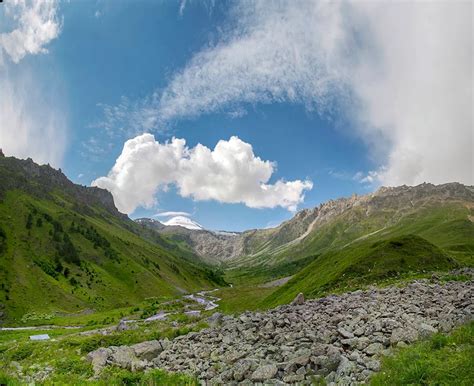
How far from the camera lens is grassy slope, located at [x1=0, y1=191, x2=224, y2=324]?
98.8 metres

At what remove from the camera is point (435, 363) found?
1191cm

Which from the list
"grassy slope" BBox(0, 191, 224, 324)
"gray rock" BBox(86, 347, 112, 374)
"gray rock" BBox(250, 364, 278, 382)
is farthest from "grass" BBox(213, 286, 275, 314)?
"grassy slope" BBox(0, 191, 224, 324)

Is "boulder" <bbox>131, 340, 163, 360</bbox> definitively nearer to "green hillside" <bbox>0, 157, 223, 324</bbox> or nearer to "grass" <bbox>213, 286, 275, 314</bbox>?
"grass" <bbox>213, 286, 275, 314</bbox>

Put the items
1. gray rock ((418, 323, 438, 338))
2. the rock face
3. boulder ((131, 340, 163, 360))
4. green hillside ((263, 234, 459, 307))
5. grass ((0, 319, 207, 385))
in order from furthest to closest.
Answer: green hillside ((263, 234, 459, 307)), boulder ((131, 340, 163, 360)), grass ((0, 319, 207, 385)), gray rock ((418, 323, 438, 338)), the rock face

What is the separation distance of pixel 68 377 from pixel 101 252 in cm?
16286

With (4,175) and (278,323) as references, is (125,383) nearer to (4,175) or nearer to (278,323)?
(278,323)

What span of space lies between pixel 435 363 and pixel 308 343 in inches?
270

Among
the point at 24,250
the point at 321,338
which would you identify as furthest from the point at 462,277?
the point at 24,250

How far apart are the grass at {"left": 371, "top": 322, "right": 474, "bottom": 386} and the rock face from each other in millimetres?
981

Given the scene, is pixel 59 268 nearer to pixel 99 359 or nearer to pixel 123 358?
pixel 99 359

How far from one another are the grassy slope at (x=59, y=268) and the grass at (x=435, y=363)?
90.5 metres

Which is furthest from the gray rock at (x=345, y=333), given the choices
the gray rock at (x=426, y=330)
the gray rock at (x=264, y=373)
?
the gray rock at (x=264, y=373)

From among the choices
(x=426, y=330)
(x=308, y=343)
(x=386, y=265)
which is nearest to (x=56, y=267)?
(x=386, y=265)

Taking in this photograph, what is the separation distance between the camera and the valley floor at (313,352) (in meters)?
13.1
